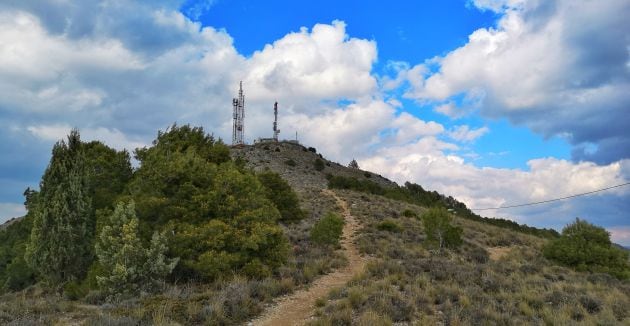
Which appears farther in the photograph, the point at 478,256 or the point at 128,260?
the point at 478,256

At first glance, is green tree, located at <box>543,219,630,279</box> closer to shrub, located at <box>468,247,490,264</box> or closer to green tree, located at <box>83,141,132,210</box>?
shrub, located at <box>468,247,490,264</box>

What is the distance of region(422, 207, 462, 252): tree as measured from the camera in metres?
27.7

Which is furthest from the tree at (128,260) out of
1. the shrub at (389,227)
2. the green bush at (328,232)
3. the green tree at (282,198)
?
the shrub at (389,227)

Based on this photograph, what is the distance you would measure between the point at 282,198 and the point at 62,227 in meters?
17.2

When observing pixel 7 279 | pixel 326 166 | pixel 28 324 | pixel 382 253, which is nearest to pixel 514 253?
pixel 382 253

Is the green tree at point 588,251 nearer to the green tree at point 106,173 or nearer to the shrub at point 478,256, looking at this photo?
the shrub at point 478,256

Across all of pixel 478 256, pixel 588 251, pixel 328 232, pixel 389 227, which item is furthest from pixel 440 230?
pixel 588 251

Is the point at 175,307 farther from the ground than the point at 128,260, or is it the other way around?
the point at 128,260

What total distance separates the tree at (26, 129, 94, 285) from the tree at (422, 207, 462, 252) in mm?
19146

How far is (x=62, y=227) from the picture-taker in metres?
17.8

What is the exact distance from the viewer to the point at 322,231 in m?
25.8

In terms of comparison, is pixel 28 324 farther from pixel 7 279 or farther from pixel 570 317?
pixel 7 279

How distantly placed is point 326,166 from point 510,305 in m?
A: 77.3

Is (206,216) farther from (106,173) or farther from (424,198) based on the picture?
(424,198)
